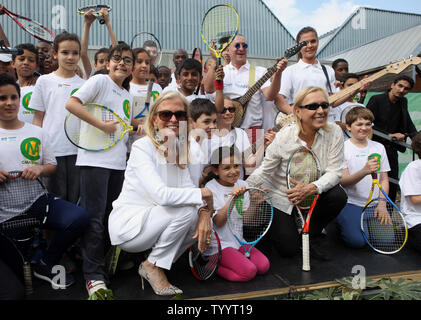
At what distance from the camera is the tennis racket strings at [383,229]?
11.8 feet

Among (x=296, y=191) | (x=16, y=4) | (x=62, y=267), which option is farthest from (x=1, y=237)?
(x=16, y=4)

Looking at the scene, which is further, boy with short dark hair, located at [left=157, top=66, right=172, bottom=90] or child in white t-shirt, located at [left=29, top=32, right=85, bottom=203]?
boy with short dark hair, located at [left=157, top=66, right=172, bottom=90]

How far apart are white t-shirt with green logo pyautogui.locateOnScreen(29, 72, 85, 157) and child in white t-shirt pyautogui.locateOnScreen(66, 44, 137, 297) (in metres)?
0.42

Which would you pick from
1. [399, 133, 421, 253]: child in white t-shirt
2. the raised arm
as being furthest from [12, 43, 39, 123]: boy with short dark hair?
[399, 133, 421, 253]: child in white t-shirt

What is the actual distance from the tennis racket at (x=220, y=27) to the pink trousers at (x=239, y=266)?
7.37 feet

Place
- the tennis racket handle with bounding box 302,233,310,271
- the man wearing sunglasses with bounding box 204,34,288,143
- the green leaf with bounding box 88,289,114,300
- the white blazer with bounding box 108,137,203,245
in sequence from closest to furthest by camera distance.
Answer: the green leaf with bounding box 88,289,114,300 → the white blazer with bounding box 108,137,203,245 → the tennis racket handle with bounding box 302,233,310,271 → the man wearing sunglasses with bounding box 204,34,288,143

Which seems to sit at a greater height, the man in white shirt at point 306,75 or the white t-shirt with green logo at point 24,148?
the man in white shirt at point 306,75

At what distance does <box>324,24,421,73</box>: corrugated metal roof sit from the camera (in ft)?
30.1

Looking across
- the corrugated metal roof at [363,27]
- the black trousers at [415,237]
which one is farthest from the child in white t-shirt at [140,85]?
the corrugated metal roof at [363,27]

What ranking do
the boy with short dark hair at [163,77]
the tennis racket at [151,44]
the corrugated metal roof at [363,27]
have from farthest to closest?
the corrugated metal roof at [363,27] → the boy with short dark hair at [163,77] → the tennis racket at [151,44]

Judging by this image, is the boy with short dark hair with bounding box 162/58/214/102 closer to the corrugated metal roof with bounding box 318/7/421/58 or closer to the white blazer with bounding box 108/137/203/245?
the white blazer with bounding box 108/137/203/245

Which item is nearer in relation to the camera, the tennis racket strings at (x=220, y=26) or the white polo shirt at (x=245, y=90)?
the tennis racket strings at (x=220, y=26)

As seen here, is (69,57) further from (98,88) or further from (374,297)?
(374,297)

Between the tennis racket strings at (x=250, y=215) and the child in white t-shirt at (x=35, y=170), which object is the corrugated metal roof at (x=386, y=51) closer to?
the tennis racket strings at (x=250, y=215)
